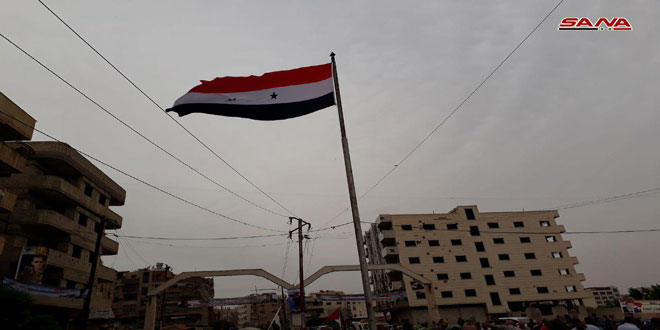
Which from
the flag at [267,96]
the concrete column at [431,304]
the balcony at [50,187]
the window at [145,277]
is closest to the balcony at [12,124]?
the balcony at [50,187]

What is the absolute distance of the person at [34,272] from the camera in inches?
990

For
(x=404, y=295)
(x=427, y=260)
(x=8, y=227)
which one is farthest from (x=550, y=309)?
(x=8, y=227)

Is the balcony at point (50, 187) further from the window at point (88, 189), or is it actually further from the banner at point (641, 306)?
the banner at point (641, 306)

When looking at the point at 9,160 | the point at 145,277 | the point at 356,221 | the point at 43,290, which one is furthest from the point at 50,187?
the point at 145,277

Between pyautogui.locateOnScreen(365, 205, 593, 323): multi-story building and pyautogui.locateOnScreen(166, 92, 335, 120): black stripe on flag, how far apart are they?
41401 millimetres

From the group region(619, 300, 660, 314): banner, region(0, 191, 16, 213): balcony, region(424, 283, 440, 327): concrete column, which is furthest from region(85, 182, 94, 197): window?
region(619, 300, 660, 314): banner

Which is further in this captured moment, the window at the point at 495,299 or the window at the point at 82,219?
the window at the point at 495,299

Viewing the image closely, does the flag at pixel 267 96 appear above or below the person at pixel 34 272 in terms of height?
above

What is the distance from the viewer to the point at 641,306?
27.4 metres

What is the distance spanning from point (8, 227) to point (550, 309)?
6166cm

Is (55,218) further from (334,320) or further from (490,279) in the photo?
(490,279)

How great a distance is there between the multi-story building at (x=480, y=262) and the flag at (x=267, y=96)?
136ft

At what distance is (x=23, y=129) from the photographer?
79.2 feet

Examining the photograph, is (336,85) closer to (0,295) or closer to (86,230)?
(0,295)
